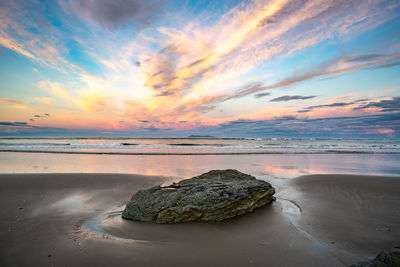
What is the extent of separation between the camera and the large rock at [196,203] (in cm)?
443

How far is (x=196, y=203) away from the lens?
448 centimetres

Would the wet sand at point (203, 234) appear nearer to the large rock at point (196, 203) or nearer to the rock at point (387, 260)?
the large rock at point (196, 203)

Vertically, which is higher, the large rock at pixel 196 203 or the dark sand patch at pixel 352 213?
the large rock at pixel 196 203

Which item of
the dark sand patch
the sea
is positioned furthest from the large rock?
the sea

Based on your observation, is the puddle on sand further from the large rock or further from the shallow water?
the shallow water

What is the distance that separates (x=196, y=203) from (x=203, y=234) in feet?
2.37

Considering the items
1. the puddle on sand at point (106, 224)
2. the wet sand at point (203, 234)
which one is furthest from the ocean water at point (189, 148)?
the puddle on sand at point (106, 224)

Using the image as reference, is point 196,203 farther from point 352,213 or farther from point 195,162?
point 195,162

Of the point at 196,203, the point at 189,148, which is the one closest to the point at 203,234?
the point at 196,203

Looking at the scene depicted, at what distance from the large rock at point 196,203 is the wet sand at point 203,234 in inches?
8.5

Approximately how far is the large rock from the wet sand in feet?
0.71

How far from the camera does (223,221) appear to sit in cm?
442

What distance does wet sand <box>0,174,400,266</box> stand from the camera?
3.15 meters

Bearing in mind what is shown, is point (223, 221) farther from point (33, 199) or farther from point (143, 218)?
point (33, 199)
